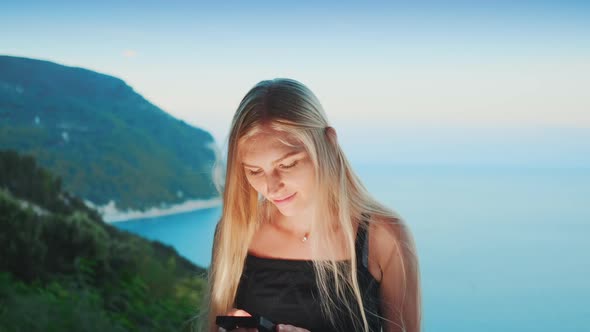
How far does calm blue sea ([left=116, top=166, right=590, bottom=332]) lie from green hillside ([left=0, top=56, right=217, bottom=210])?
5.55 feet

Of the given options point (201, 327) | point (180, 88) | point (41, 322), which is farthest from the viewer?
point (180, 88)

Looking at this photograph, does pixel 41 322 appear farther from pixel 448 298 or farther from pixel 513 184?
pixel 513 184

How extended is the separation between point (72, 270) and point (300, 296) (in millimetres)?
2662

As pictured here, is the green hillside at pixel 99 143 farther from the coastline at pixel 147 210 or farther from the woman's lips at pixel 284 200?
the woman's lips at pixel 284 200

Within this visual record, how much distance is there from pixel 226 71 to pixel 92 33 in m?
1.24

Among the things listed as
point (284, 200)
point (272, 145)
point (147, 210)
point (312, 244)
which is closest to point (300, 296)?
point (312, 244)

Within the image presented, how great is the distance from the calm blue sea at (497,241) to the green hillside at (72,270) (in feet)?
3.35

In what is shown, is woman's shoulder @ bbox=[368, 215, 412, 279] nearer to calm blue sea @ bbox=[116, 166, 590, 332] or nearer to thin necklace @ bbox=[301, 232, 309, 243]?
thin necklace @ bbox=[301, 232, 309, 243]

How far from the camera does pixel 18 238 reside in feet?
11.8

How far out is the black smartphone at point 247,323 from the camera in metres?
1.28

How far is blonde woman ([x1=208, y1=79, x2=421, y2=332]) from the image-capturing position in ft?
4.76

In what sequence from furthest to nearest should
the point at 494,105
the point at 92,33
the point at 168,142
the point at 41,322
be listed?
the point at 168,142
the point at 92,33
the point at 41,322
the point at 494,105

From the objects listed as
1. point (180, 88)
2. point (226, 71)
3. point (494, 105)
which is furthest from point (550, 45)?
point (180, 88)

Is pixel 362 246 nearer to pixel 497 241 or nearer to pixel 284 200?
pixel 284 200
